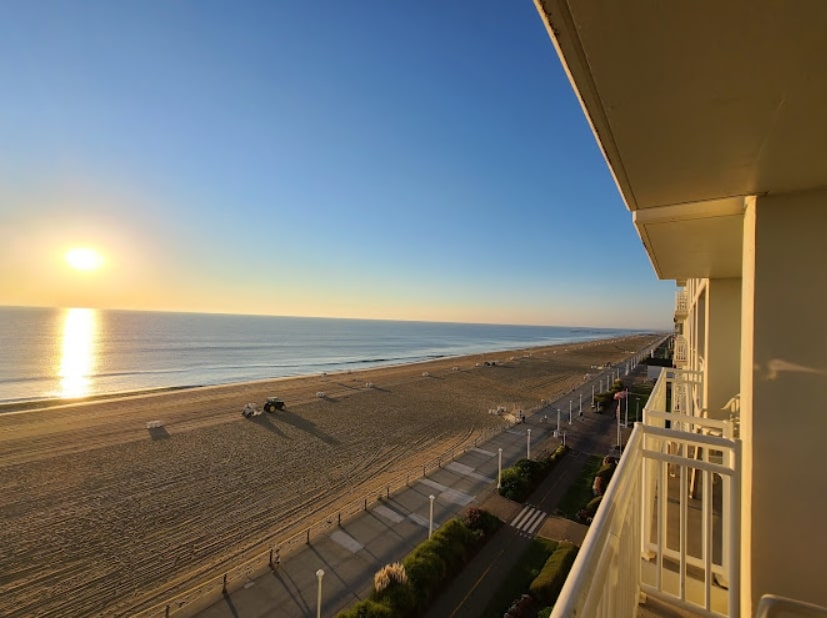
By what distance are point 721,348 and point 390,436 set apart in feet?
48.8

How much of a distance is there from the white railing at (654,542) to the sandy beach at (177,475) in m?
9.50

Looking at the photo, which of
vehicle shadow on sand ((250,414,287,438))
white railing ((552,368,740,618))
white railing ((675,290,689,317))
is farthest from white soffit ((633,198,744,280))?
vehicle shadow on sand ((250,414,287,438))

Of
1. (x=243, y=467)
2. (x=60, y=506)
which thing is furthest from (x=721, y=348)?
(x=60, y=506)

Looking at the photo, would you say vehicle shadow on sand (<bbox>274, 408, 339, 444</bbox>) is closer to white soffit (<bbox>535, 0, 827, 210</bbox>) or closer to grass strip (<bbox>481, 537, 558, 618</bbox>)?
grass strip (<bbox>481, 537, 558, 618</bbox>)

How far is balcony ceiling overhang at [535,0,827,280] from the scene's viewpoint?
3.49 ft

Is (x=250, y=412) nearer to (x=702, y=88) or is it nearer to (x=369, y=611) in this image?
(x=369, y=611)

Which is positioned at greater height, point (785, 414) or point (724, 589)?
point (785, 414)

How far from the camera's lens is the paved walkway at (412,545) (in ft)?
25.7

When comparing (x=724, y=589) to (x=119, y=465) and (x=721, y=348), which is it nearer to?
(x=721, y=348)

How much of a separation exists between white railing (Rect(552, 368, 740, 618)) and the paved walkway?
5.64 metres

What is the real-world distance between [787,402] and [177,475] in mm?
16856

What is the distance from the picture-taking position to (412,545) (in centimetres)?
970

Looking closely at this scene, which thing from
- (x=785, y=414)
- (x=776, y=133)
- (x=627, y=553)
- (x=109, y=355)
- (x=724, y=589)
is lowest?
(x=109, y=355)

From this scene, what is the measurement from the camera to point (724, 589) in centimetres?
321
